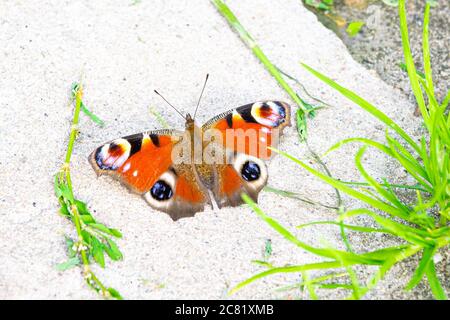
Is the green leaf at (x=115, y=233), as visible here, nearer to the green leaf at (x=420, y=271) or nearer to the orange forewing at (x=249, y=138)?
the orange forewing at (x=249, y=138)

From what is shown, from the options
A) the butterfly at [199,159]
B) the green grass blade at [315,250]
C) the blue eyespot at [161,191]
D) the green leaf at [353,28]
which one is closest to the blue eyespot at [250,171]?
the butterfly at [199,159]

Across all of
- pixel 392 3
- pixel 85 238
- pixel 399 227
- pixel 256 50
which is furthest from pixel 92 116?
pixel 392 3

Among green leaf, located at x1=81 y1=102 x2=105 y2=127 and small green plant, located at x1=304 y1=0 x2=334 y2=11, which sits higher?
small green plant, located at x1=304 y1=0 x2=334 y2=11

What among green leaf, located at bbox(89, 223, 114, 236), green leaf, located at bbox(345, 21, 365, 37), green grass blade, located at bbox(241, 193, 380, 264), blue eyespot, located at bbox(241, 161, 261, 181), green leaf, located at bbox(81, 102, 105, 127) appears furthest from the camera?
green leaf, located at bbox(345, 21, 365, 37)

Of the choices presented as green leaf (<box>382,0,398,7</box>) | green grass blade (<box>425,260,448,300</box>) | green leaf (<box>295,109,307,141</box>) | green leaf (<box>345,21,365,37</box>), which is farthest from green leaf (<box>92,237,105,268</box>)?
green leaf (<box>382,0,398,7</box>)

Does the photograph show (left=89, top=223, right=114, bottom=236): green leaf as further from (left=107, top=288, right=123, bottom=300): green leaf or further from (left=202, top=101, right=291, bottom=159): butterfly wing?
(left=202, top=101, right=291, bottom=159): butterfly wing

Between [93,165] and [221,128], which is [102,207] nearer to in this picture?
[93,165]

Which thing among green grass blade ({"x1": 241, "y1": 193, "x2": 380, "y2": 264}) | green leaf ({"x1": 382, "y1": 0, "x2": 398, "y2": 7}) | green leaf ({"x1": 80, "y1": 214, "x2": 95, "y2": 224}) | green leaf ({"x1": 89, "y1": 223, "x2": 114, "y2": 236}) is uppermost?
green leaf ({"x1": 382, "y1": 0, "x2": 398, "y2": 7})

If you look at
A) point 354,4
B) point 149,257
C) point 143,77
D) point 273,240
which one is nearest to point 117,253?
point 149,257
